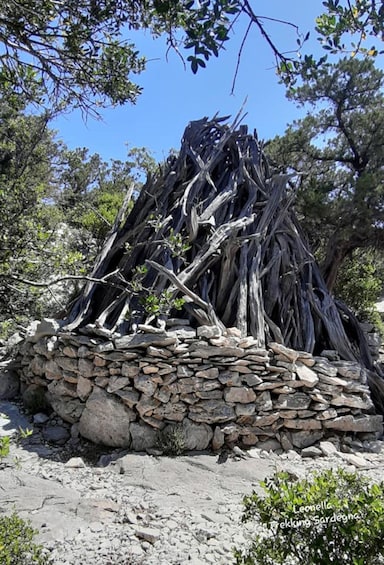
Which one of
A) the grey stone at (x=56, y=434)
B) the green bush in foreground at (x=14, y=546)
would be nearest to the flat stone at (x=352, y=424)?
the grey stone at (x=56, y=434)

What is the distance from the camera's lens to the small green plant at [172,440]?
4156 millimetres

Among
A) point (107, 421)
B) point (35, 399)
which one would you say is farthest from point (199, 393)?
point (35, 399)

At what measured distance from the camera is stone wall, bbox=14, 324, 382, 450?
14.3 feet

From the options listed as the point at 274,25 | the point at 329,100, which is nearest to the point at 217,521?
the point at 274,25

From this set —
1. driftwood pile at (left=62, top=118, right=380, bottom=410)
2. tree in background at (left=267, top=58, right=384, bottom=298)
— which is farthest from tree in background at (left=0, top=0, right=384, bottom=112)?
tree in background at (left=267, top=58, right=384, bottom=298)

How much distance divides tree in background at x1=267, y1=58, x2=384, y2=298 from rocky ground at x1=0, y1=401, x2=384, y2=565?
395 cm

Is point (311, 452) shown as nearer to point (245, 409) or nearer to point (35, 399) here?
point (245, 409)

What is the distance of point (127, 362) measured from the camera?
4.48m

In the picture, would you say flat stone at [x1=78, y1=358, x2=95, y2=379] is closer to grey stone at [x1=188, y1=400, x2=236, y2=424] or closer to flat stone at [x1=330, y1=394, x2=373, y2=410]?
grey stone at [x1=188, y1=400, x2=236, y2=424]

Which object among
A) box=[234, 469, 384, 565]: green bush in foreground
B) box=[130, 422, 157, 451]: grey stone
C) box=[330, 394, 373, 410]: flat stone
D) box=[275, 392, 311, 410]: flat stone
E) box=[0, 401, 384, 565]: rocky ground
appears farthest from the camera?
box=[330, 394, 373, 410]: flat stone

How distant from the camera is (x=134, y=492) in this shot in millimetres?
3465

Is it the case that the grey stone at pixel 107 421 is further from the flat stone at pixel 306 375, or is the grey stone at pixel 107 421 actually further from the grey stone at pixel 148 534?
the flat stone at pixel 306 375

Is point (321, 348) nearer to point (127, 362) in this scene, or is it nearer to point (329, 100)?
point (127, 362)

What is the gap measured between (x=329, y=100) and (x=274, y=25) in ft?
21.2
